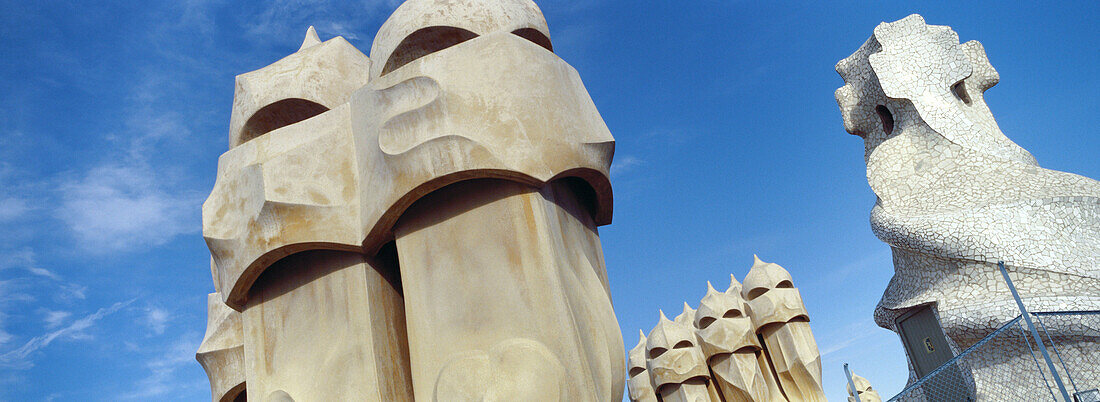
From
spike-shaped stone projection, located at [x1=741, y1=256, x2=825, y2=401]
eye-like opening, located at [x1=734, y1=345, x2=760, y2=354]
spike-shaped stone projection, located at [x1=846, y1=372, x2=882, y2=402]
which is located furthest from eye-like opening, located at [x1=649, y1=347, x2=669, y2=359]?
spike-shaped stone projection, located at [x1=846, y1=372, x2=882, y2=402]

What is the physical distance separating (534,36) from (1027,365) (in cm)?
703

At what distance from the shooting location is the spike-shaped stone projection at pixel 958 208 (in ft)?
24.8

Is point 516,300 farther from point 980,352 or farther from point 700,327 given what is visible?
point 700,327

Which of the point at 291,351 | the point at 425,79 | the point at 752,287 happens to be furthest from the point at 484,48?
the point at 752,287

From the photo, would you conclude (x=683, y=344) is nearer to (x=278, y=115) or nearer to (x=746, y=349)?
(x=746, y=349)

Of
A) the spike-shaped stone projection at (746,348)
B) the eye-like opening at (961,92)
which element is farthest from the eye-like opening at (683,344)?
the eye-like opening at (961,92)

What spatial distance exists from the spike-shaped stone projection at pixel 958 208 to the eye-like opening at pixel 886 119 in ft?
0.05

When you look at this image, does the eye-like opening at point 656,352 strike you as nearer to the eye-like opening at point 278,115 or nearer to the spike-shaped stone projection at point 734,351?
the spike-shaped stone projection at point 734,351

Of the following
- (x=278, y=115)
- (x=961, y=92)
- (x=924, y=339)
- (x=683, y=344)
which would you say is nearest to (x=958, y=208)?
(x=924, y=339)

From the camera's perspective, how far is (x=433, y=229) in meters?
3.21

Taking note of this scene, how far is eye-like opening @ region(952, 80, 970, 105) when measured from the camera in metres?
9.39

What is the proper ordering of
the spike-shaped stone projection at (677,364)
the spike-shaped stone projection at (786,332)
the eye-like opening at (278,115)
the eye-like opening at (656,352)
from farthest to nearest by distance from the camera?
the eye-like opening at (656,352) → the spike-shaped stone projection at (677,364) → the spike-shaped stone projection at (786,332) → the eye-like opening at (278,115)

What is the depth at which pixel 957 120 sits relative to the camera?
8.98 metres

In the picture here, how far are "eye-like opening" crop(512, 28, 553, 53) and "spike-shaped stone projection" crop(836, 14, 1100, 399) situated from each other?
20.7 feet
